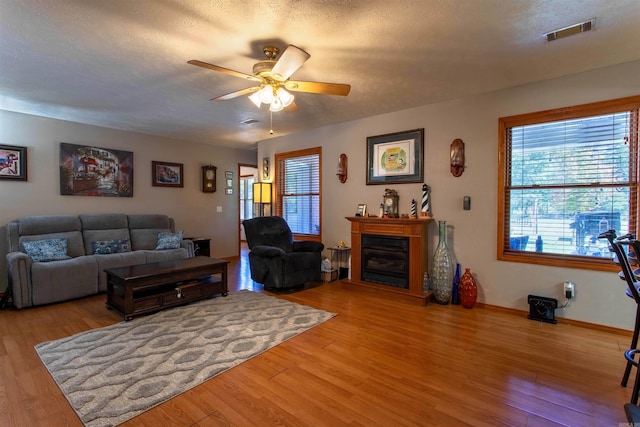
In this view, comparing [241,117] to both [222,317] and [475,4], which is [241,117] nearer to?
[222,317]

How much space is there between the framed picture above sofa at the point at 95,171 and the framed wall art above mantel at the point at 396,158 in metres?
4.25

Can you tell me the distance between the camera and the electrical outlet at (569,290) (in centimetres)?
321

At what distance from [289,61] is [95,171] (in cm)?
454

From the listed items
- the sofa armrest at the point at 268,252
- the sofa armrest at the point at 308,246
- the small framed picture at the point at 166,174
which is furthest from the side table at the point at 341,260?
the small framed picture at the point at 166,174

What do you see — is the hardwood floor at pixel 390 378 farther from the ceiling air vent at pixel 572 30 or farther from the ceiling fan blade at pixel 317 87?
the ceiling air vent at pixel 572 30

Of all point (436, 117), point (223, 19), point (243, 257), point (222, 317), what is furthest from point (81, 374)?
point (243, 257)

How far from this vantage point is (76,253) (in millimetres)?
4512

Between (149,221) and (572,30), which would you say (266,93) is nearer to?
(572,30)

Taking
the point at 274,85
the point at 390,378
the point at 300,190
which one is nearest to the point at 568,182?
the point at 390,378

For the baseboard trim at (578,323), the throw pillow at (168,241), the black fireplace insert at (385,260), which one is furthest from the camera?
the throw pillow at (168,241)

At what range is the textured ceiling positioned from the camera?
2104 millimetres

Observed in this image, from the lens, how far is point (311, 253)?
15.4 ft

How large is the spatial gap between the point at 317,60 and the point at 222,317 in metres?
2.80

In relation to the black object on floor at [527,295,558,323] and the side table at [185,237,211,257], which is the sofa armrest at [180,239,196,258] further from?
the black object on floor at [527,295,558,323]
